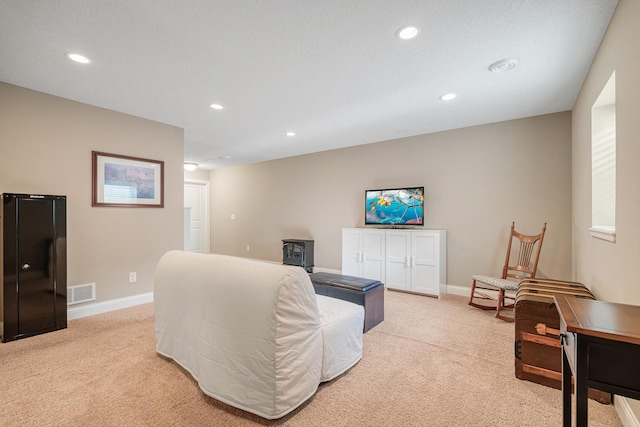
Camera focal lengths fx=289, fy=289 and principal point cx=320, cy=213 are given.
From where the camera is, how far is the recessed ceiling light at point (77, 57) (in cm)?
228

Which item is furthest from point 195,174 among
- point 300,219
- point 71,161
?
point 71,161

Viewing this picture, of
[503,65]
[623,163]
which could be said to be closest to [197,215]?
[503,65]

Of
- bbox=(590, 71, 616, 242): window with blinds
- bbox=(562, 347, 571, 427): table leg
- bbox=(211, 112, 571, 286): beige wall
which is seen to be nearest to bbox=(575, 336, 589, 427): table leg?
bbox=(562, 347, 571, 427): table leg

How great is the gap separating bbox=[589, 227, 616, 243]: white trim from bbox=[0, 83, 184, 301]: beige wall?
4.47 metres

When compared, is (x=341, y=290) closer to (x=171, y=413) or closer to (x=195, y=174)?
(x=171, y=413)

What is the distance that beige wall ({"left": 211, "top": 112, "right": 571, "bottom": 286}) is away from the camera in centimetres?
356

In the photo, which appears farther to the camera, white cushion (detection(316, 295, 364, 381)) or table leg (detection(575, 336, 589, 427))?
white cushion (detection(316, 295, 364, 381))

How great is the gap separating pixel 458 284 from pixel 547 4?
11.2 feet

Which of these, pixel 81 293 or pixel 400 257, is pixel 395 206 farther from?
pixel 81 293

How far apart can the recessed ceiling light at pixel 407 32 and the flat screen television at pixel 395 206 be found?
2671 millimetres

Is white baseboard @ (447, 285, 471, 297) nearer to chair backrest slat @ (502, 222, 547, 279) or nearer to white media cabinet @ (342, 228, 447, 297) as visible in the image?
white media cabinet @ (342, 228, 447, 297)

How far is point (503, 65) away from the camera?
2.40m

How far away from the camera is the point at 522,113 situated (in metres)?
3.55

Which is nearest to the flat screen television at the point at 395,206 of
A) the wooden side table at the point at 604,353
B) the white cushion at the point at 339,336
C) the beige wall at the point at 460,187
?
the beige wall at the point at 460,187
